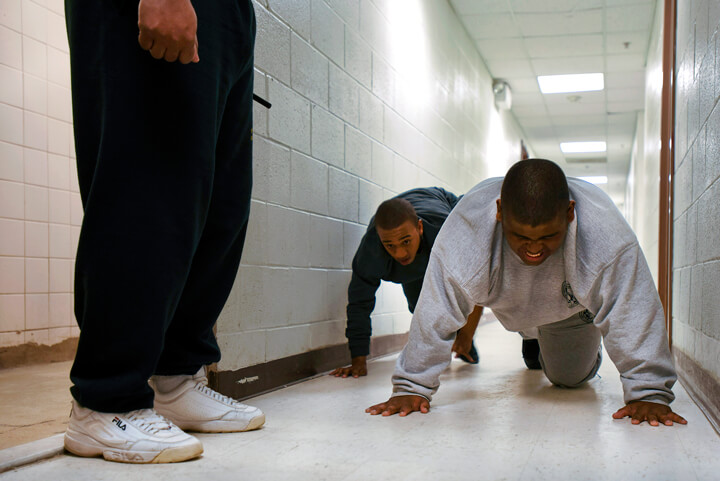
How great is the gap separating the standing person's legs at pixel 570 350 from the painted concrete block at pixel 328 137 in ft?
3.66

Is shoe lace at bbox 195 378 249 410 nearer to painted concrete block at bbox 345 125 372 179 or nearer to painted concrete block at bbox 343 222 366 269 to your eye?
painted concrete block at bbox 343 222 366 269

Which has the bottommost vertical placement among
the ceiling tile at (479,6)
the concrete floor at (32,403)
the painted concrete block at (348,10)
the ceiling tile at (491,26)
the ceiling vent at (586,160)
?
the concrete floor at (32,403)

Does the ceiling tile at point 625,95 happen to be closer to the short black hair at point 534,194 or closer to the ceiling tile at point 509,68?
the ceiling tile at point 509,68

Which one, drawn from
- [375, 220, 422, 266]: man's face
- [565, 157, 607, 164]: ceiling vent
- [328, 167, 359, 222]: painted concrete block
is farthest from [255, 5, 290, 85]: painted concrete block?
[565, 157, 607, 164]: ceiling vent

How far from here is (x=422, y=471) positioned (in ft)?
3.80

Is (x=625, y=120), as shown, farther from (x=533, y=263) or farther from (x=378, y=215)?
(x=533, y=263)

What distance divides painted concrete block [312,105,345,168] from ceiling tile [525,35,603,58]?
3519 millimetres

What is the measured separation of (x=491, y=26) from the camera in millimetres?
5453

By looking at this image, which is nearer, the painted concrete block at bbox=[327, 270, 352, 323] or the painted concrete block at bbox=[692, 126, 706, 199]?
the painted concrete block at bbox=[692, 126, 706, 199]

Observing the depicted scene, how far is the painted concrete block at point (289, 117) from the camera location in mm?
2238

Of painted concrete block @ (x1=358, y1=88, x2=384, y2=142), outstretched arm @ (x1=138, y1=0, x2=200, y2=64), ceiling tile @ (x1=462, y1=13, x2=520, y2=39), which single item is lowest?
outstretched arm @ (x1=138, y1=0, x2=200, y2=64)

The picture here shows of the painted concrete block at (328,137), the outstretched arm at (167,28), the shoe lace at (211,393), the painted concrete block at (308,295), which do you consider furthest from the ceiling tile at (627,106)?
the outstretched arm at (167,28)

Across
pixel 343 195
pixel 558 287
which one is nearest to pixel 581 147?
pixel 343 195

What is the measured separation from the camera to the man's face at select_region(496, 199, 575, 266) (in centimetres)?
153
